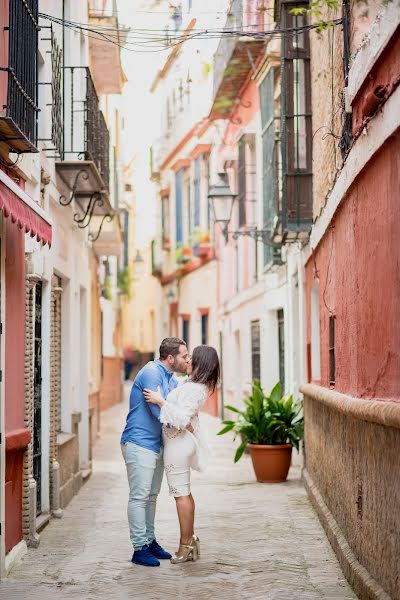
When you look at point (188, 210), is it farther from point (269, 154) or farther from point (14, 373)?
point (14, 373)

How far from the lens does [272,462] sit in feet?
46.6

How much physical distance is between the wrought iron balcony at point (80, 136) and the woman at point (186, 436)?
4.04 metres

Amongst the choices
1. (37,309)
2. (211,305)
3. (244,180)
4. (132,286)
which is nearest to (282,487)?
(37,309)

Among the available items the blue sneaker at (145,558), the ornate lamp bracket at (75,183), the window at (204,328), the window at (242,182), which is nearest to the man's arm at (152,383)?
the blue sneaker at (145,558)

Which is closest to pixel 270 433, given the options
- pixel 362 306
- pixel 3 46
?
pixel 362 306

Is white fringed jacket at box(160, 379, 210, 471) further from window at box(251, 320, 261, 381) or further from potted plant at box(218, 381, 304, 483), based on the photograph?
window at box(251, 320, 261, 381)

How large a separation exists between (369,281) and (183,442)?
7.19 feet

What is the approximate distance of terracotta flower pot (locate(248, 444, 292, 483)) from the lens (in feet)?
46.6

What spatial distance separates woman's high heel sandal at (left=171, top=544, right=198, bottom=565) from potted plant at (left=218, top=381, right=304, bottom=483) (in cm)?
538

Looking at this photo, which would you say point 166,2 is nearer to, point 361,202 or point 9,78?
point 9,78

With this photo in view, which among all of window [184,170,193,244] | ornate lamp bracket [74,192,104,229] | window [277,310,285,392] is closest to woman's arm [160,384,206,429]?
ornate lamp bracket [74,192,104,229]

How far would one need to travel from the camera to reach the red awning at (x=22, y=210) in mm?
7090

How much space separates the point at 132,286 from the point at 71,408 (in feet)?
112

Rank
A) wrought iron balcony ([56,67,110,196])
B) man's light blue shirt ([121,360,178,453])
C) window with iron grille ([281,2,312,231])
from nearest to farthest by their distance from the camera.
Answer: man's light blue shirt ([121,360,178,453]) → wrought iron balcony ([56,67,110,196]) → window with iron grille ([281,2,312,231])
